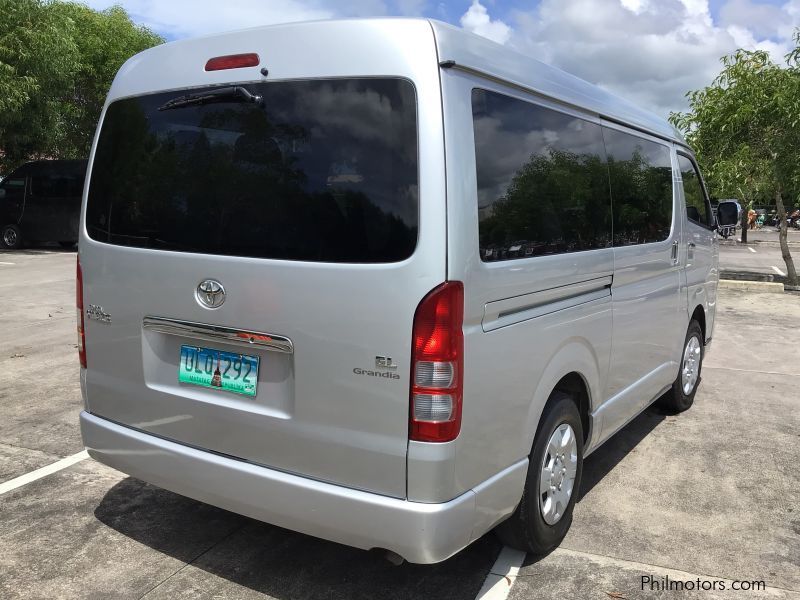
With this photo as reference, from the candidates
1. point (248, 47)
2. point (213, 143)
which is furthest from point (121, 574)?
point (248, 47)

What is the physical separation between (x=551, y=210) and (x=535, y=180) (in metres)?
0.17

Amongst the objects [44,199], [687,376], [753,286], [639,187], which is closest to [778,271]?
[753,286]

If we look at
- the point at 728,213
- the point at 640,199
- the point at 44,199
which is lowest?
the point at 728,213

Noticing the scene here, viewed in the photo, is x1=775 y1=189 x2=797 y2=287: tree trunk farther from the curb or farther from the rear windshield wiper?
the rear windshield wiper

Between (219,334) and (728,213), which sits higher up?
(728,213)

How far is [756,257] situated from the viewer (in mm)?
22578

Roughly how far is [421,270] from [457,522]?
915 mm

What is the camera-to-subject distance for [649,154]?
458 cm

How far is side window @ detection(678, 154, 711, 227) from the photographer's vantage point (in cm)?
539

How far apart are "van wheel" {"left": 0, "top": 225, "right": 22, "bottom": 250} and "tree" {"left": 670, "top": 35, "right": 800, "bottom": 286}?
55.6 feet

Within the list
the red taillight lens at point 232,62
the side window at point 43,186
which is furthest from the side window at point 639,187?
the side window at point 43,186

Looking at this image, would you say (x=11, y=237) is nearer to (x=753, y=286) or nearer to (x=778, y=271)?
(x=753, y=286)

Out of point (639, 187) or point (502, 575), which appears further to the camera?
point (639, 187)

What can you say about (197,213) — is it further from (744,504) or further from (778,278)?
(778,278)
